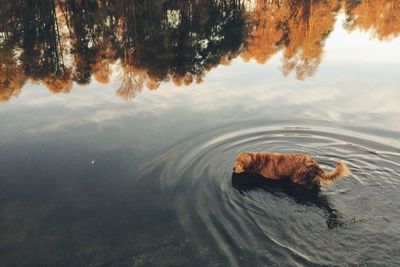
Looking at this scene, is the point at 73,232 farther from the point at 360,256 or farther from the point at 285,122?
the point at 285,122

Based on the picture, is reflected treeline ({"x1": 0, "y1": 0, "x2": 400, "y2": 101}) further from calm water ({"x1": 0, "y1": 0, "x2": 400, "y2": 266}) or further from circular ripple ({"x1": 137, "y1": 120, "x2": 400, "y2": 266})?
circular ripple ({"x1": 137, "y1": 120, "x2": 400, "y2": 266})

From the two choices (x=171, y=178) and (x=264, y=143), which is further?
(x=264, y=143)

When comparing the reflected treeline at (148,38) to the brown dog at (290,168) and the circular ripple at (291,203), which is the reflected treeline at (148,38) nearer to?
the circular ripple at (291,203)

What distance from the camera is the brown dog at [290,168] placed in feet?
31.3

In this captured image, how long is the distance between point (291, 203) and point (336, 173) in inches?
62.7

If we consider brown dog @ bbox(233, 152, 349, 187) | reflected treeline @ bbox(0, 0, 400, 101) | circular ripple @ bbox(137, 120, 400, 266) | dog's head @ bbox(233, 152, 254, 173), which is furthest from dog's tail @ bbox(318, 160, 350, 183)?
reflected treeline @ bbox(0, 0, 400, 101)

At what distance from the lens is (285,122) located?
51.2 feet

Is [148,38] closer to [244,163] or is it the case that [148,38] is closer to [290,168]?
[244,163]

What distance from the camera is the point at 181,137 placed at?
46.9ft

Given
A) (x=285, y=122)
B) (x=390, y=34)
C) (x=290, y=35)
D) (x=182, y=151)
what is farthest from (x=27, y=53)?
(x=390, y=34)

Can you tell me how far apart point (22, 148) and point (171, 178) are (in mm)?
6780

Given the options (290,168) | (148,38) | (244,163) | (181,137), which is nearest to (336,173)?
(290,168)

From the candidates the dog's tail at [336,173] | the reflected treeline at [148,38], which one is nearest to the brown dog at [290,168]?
the dog's tail at [336,173]

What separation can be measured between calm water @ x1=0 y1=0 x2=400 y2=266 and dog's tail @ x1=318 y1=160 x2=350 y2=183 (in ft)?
1.37
